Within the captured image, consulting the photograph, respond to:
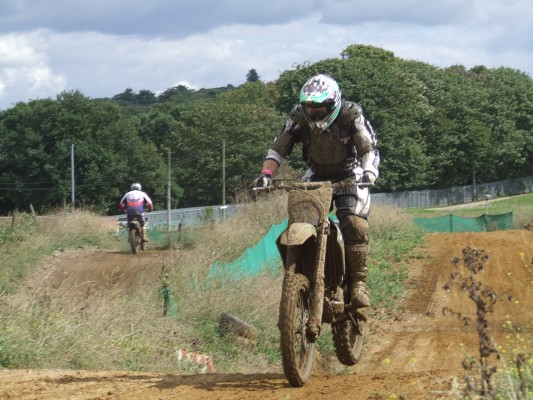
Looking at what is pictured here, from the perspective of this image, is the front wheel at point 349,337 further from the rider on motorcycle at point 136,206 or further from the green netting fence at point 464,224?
the green netting fence at point 464,224

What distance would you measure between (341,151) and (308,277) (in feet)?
3.81

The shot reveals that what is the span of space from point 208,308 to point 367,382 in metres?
5.60

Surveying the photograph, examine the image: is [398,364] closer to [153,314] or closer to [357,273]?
[153,314]

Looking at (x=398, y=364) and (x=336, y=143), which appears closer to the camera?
(x=336, y=143)

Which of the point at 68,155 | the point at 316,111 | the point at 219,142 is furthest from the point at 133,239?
the point at 219,142

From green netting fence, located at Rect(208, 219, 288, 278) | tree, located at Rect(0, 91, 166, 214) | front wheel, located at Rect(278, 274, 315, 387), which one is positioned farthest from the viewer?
tree, located at Rect(0, 91, 166, 214)

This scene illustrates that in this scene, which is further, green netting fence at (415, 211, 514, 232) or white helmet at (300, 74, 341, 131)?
green netting fence at (415, 211, 514, 232)

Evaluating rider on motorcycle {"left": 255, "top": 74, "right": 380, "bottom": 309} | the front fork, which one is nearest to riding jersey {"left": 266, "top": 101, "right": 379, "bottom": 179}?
rider on motorcycle {"left": 255, "top": 74, "right": 380, "bottom": 309}

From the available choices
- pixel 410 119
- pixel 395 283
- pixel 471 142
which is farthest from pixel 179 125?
pixel 395 283

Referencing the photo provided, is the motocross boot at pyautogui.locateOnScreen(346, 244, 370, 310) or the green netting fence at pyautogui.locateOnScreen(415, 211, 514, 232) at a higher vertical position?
the motocross boot at pyautogui.locateOnScreen(346, 244, 370, 310)

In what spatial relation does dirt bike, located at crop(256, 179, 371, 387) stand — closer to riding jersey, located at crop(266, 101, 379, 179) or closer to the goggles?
riding jersey, located at crop(266, 101, 379, 179)

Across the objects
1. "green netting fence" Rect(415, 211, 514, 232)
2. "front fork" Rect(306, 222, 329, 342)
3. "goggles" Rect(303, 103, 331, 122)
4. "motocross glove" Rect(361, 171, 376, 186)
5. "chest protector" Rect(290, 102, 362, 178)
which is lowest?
"green netting fence" Rect(415, 211, 514, 232)

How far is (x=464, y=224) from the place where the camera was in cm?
3125

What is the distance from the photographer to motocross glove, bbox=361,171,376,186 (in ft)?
24.3
